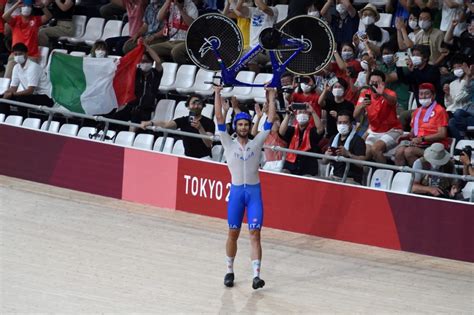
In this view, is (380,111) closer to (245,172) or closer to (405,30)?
(405,30)

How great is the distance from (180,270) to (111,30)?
27.3ft

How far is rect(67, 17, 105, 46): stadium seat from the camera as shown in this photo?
22.0m

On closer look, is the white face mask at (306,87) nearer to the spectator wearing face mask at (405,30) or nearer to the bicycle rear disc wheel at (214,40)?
the spectator wearing face mask at (405,30)

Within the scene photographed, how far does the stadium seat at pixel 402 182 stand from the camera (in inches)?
621

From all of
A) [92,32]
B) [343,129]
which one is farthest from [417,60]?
[92,32]

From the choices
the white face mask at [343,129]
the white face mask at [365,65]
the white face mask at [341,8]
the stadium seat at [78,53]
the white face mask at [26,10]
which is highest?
the white face mask at [341,8]

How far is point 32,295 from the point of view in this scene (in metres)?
13.4

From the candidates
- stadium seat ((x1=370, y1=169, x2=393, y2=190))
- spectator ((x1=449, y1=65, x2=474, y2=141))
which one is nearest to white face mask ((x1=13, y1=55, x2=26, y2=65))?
stadium seat ((x1=370, y1=169, x2=393, y2=190))

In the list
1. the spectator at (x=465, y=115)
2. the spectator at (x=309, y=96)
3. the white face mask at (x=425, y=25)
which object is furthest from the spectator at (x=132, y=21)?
the spectator at (x=465, y=115)

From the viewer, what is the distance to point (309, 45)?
13727 mm

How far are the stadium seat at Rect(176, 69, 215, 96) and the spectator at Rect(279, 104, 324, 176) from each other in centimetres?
285

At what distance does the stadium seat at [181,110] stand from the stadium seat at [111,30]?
3.33 m

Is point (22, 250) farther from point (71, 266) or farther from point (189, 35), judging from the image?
point (189, 35)

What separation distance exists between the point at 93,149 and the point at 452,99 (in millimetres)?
5510
